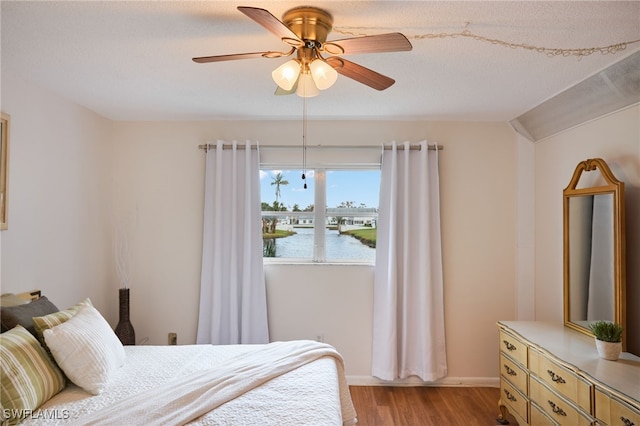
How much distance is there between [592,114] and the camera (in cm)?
257

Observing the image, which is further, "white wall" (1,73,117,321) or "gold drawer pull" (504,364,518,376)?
→ "gold drawer pull" (504,364,518,376)

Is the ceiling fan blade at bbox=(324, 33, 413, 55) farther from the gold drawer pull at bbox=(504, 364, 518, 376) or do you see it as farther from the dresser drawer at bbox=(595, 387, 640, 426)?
the gold drawer pull at bbox=(504, 364, 518, 376)

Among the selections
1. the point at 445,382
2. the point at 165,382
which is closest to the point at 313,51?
the point at 165,382

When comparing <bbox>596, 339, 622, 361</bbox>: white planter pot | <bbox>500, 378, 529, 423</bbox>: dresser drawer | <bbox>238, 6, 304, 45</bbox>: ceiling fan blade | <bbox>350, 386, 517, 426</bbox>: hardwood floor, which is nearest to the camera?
<bbox>238, 6, 304, 45</bbox>: ceiling fan blade

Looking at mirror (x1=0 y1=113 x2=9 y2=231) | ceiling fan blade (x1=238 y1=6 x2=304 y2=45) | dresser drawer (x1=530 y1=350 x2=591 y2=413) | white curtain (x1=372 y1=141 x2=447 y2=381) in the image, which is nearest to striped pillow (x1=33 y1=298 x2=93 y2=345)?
mirror (x1=0 y1=113 x2=9 y2=231)

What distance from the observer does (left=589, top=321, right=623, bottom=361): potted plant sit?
2043mm

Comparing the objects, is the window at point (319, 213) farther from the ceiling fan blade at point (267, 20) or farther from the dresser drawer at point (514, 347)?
the ceiling fan blade at point (267, 20)

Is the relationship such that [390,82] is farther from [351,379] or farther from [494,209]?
[351,379]

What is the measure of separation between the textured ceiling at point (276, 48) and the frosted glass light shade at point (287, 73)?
0.27m

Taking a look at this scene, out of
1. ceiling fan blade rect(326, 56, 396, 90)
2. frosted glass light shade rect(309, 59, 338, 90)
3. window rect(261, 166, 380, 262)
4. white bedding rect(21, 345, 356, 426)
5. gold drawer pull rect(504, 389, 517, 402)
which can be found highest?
ceiling fan blade rect(326, 56, 396, 90)

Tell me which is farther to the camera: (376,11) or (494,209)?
(494,209)

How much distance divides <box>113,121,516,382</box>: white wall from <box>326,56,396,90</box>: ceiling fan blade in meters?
1.74

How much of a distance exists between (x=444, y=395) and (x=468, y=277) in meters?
1.08

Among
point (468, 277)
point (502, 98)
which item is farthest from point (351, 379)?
point (502, 98)
